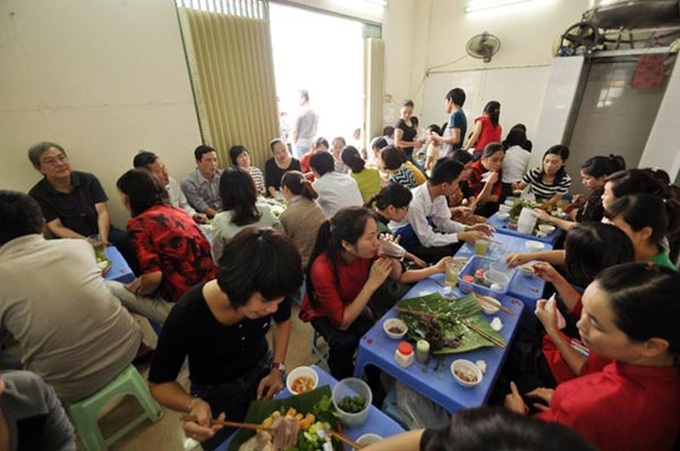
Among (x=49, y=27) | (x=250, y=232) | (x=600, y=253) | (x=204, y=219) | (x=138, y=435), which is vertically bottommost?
(x=138, y=435)

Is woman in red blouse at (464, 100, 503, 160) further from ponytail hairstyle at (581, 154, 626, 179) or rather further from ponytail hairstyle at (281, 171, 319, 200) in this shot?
ponytail hairstyle at (281, 171, 319, 200)

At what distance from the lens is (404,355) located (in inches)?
51.7

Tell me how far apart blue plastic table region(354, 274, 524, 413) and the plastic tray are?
0.13 metres

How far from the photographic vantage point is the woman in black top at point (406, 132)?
5.34 meters

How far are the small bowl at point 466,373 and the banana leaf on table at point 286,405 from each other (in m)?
0.54

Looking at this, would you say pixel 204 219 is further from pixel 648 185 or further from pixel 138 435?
pixel 648 185

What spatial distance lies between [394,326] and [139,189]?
5.58 ft

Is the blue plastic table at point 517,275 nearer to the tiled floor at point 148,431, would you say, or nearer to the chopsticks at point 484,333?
the chopsticks at point 484,333

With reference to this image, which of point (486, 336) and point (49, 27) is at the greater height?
point (49, 27)

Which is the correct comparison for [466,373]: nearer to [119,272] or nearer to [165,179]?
[119,272]

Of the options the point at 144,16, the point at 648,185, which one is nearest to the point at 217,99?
the point at 144,16

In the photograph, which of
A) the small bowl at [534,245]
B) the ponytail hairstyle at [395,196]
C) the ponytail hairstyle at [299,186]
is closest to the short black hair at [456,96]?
the small bowl at [534,245]

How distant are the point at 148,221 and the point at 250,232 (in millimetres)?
1078

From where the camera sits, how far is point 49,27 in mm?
2611
